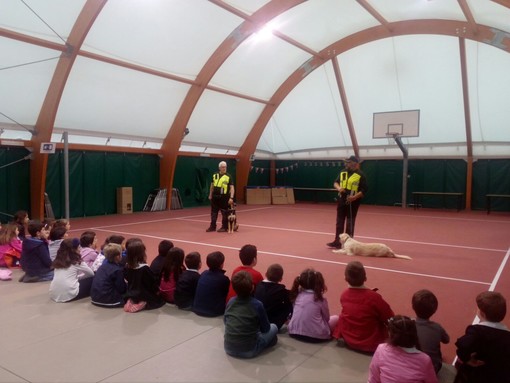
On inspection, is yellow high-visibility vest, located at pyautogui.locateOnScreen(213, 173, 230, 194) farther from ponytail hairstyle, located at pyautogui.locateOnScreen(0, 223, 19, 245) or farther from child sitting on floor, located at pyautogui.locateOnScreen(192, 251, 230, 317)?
child sitting on floor, located at pyautogui.locateOnScreen(192, 251, 230, 317)

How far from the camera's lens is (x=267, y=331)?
3277mm

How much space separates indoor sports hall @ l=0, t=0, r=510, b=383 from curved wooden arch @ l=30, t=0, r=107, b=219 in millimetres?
55

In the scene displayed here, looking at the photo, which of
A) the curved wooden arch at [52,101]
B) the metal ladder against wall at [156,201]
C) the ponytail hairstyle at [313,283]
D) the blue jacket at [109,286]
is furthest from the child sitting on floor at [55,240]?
the metal ladder against wall at [156,201]

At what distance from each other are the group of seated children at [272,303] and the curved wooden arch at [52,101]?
6.22 meters

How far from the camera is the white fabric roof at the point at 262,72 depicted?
10438 millimetres

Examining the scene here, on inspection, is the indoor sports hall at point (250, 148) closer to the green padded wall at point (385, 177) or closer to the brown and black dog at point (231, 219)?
the green padded wall at point (385, 177)

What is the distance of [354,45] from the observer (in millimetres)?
14992

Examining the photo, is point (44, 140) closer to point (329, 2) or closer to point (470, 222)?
point (329, 2)

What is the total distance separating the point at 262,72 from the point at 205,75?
2.70 meters

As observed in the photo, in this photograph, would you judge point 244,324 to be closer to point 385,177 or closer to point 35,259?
point 35,259

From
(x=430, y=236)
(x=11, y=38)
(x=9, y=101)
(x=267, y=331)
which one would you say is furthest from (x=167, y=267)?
(x=9, y=101)

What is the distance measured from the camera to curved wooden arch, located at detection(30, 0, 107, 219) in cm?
955

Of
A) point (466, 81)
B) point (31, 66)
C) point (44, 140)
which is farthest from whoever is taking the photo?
point (466, 81)

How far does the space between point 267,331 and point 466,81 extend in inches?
549
